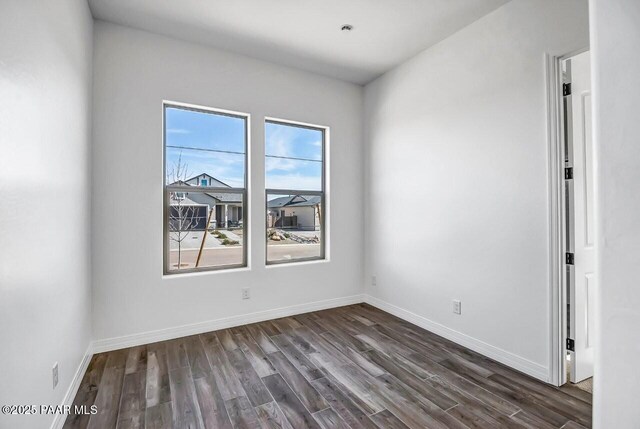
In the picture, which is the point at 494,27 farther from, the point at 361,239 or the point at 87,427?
the point at 87,427

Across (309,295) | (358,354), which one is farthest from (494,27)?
(309,295)

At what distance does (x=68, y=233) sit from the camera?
2008 millimetres

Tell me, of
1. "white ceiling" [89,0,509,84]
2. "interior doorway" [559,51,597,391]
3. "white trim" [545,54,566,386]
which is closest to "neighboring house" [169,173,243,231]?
"white ceiling" [89,0,509,84]

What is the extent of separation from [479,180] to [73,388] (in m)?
3.45

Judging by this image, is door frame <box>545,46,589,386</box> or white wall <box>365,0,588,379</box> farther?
white wall <box>365,0,588,379</box>

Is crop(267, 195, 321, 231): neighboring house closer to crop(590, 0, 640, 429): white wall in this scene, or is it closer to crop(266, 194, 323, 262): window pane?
crop(266, 194, 323, 262): window pane

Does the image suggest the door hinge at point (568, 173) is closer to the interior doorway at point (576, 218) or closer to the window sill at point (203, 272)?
the interior doorway at point (576, 218)

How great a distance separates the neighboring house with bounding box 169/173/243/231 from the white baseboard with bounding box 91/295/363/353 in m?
1.00

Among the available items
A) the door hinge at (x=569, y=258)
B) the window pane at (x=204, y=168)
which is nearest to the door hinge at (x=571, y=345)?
the door hinge at (x=569, y=258)

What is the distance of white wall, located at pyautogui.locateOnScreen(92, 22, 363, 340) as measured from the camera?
2.73 m

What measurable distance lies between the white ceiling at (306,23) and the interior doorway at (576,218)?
0.91 metres

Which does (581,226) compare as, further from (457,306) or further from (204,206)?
(204,206)

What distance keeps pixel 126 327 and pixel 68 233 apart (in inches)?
48.0

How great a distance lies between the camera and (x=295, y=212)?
3893mm
